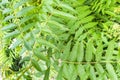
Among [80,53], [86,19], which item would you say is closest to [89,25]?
[86,19]

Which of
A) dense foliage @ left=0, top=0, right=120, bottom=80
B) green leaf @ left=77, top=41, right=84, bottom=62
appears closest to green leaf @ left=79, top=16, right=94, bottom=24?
dense foliage @ left=0, top=0, right=120, bottom=80

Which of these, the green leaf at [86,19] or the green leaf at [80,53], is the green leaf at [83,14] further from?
the green leaf at [80,53]

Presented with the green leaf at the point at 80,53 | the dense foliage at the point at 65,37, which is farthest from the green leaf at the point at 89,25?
the green leaf at the point at 80,53

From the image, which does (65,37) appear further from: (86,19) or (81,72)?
(81,72)

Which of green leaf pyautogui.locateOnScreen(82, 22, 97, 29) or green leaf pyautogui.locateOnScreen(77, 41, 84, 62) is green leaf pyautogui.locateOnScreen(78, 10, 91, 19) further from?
green leaf pyautogui.locateOnScreen(77, 41, 84, 62)

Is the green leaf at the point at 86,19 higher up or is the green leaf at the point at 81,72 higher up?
the green leaf at the point at 86,19

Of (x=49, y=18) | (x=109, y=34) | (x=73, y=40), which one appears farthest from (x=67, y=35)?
(x=49, y=18)

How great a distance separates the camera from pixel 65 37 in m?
1.38

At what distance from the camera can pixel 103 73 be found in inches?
43.0

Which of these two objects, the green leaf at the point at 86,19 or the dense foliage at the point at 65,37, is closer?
the dense foliage at the point at 65,37

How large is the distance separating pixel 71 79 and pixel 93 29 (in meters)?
0.40

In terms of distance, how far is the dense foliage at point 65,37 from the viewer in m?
1.06

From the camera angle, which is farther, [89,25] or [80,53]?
[89,25]

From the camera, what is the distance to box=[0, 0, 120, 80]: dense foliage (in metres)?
1.06
